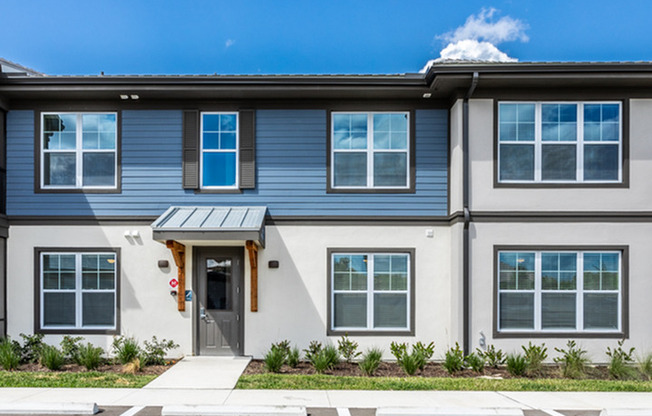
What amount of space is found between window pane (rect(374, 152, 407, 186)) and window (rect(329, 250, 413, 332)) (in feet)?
4.94

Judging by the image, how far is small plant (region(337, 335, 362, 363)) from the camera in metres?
10.6

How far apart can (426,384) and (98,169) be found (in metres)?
7.81

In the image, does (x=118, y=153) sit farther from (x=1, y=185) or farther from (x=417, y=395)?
(x=417, y=395)

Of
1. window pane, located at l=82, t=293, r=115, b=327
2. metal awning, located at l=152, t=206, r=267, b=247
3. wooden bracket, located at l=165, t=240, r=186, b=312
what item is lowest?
window pane, located at l=82, t=293, r=115, b=327

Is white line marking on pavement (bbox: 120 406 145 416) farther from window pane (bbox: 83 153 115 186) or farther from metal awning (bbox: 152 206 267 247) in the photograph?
window pane (bbox: 83 153 115 186)

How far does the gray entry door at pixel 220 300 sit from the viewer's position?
11.1 meters

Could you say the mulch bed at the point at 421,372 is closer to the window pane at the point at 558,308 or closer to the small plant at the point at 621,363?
the small plant at the point at 621,363

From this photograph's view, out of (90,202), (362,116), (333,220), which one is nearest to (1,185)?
(90,202)

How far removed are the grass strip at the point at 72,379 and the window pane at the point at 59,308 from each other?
1.60 metres

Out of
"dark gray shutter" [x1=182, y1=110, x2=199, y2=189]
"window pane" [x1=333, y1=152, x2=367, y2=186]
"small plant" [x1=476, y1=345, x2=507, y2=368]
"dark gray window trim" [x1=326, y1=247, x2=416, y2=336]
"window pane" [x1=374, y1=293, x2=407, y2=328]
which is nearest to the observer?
"small plant" [x1=476, y1=345, x2=507, y2=368]

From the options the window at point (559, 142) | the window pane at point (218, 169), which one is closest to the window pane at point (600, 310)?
the window at point (559, 142)

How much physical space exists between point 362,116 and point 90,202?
5.94 metres

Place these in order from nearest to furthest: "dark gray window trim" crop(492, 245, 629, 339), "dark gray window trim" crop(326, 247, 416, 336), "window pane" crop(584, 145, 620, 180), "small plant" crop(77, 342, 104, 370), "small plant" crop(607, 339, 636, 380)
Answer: "small plant" crop(607, 339, 636, 380) → "small plant" crop(77, 342, 104, 370) → "dark gray window trim" crop(492, 245, 629, 339) → "window pane" crop(584, 145, 620, 180) → "dark gray window trim" crop(326, 247, 416, 336)

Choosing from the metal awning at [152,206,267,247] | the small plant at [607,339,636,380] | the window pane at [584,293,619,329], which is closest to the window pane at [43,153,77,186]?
the metal awning at [152,206,267,247]
